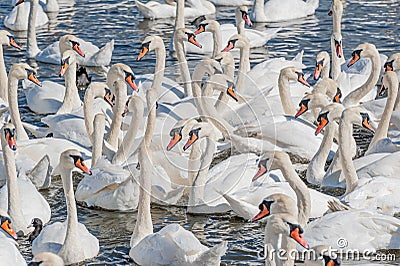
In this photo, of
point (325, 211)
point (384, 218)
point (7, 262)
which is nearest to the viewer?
point (7, 262)

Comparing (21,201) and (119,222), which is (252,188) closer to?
(119,222)

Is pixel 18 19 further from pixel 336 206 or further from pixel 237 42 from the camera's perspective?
pixel 336 206

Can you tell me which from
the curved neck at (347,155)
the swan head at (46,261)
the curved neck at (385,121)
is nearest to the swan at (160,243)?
the swan head at (46,261)

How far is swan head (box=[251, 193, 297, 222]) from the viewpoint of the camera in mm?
9086

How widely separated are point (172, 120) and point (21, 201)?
324 cm

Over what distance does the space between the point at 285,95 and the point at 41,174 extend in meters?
3.69

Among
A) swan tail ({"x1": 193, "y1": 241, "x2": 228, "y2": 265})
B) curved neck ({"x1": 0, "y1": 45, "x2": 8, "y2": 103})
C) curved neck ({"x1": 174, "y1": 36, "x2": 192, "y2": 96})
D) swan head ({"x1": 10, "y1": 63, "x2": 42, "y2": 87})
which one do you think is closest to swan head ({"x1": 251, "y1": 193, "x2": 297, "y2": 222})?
swan tail ({"x1": 193, "y1": 241, "x2": 228, "y2": 265})

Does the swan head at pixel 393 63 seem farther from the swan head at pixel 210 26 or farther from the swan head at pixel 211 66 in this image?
the swan head at pixel 210 26

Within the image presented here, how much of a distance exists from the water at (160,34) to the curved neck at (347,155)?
1166mm

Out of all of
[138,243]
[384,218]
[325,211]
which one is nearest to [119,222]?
[138,243]

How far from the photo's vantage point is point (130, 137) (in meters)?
12.4

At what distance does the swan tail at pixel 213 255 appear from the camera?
9.14 metres

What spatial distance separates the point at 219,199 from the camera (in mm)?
11328

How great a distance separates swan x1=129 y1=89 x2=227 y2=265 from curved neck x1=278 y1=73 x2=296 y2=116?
3.75 m
